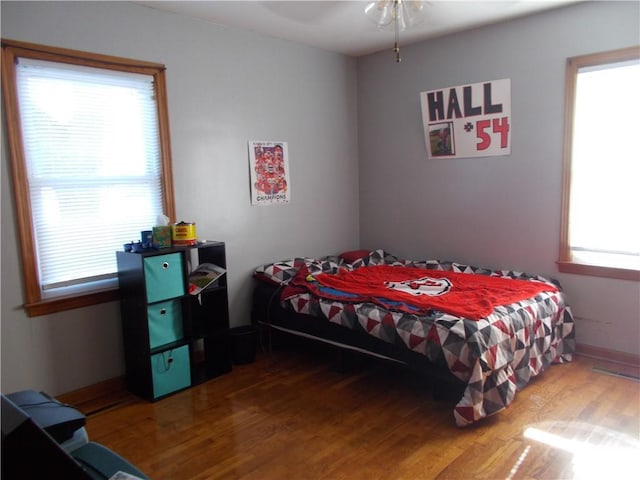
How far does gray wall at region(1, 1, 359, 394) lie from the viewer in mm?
2635

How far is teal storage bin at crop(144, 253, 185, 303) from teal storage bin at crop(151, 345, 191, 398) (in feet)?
1.16

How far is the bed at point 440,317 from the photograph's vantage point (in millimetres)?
2457

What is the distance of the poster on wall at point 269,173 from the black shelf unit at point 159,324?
77cm

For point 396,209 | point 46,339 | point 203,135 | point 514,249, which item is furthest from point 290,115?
point 46,339

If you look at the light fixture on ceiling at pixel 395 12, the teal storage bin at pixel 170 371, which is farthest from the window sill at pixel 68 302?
the light fixture on ceiling at pixel 395 12

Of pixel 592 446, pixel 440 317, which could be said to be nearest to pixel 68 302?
pixel 440 317

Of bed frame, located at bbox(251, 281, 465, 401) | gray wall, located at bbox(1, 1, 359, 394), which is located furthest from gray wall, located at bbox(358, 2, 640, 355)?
bed frame, located at bbox(251, 281, 465, 401)

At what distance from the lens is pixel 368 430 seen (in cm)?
244

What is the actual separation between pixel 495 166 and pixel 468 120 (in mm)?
423

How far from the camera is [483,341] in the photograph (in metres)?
2.44

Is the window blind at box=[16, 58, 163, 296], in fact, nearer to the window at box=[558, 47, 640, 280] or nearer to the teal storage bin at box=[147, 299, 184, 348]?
the teal storage bin at box=[147, 299, 184, 348]

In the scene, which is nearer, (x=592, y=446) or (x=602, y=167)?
(x=592, y=446)

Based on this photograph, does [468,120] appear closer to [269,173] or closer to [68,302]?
[269,173]

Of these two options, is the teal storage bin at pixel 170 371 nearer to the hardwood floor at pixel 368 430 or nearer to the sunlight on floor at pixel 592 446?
the hardwood floor at pixel 368 430
